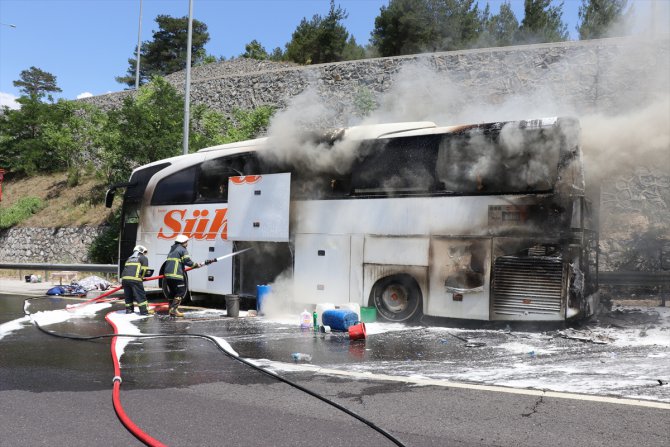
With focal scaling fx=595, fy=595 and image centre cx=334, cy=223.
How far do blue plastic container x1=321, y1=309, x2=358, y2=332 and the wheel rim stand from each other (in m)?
0.91

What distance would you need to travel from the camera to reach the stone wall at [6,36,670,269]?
16766 mm

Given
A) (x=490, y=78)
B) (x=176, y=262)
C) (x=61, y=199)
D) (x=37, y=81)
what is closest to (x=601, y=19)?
(x=490, y=78)

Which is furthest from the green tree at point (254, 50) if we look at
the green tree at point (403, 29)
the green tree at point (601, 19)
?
the green tree at point (601, 19)

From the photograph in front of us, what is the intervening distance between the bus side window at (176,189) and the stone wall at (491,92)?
273 cm

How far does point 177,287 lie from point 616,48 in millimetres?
16354

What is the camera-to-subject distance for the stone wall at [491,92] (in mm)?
16766

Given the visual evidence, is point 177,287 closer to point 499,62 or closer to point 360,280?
point 360,280

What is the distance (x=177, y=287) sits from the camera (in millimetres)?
10969

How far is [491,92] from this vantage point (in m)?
22.1

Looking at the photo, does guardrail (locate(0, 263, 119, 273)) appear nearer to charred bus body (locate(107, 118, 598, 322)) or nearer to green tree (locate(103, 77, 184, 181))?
charred bus body (locate(107, 118, 598, 322))

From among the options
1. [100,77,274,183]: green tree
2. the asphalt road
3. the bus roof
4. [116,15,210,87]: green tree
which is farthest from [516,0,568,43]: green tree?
[116,15,210,87]: green tree

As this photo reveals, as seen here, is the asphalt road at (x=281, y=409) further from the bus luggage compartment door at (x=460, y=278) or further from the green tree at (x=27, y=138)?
the green tree at (x=27, y=138)

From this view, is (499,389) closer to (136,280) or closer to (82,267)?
(136,280)

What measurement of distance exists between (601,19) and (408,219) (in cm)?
1795
